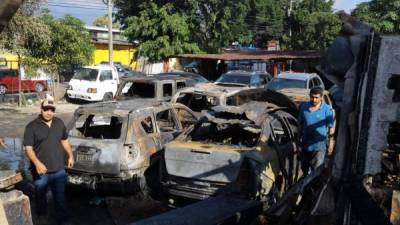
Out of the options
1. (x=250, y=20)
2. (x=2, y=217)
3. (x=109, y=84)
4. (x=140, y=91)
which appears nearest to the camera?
(x=2, y=217)

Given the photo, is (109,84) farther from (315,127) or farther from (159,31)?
(315,127)

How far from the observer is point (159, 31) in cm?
2927

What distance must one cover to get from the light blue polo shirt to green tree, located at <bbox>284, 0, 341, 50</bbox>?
111ft

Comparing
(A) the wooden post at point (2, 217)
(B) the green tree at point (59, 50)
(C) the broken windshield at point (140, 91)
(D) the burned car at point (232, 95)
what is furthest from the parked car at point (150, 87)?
(A) the wooden post at point (2, 217)

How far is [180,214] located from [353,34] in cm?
317

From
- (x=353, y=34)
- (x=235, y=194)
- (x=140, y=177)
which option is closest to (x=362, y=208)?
(x=353, y=34)

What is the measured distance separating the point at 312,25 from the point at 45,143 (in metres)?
42.6

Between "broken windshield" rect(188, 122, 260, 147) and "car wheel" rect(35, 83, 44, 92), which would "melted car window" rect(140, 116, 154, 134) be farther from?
"car wheel" rect(35, 83, 44, 92)

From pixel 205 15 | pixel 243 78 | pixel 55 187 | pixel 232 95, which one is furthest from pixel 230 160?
pixel 205 15

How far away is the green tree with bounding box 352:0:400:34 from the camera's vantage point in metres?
25.3

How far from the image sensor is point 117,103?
799 cm

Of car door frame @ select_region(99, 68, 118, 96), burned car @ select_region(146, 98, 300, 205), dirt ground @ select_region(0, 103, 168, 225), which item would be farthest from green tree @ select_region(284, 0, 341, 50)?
dirt ground @ select_region(0, 103, 168, 225)

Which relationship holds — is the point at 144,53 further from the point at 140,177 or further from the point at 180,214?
the point at 180,214

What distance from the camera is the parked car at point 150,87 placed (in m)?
12.1
